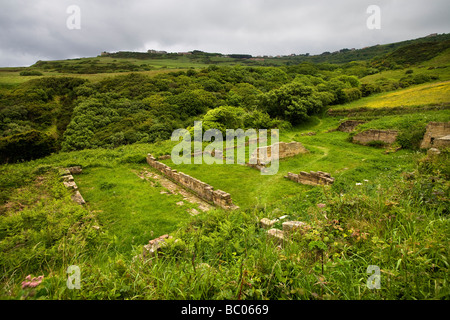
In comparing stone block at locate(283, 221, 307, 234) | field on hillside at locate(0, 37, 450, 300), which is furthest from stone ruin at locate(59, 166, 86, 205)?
stone block at locate(283, 221, 307, 234)

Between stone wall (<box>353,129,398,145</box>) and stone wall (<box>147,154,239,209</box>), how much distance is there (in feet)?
53.3

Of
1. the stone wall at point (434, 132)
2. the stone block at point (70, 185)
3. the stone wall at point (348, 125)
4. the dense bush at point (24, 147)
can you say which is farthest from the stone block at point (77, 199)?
the stone wall at point (348, 125)

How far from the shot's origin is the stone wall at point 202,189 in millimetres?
9047

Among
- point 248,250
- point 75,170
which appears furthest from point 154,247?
point 75,170

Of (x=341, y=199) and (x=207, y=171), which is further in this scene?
(x=207, y=171)

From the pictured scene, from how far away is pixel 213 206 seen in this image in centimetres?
941

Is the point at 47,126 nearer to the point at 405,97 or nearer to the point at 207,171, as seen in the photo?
the point at 207,171

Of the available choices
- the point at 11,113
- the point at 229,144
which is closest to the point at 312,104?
the point at 229,144

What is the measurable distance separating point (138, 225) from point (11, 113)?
37400 mm

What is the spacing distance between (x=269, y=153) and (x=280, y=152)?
3.45 ft

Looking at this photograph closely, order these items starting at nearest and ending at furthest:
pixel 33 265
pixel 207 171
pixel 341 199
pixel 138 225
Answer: pixel 33 265 < pixel 341 199 < pixel 138 225 < pixel 207 171

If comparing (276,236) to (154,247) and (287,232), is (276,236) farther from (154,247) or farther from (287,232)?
(154,247)

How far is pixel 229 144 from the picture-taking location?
2061cm
